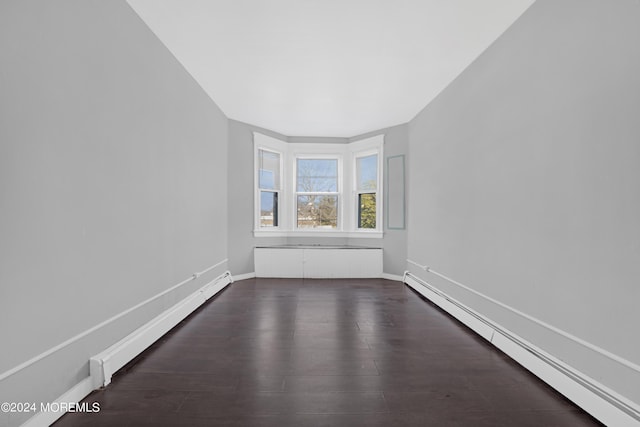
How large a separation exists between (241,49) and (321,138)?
2911mm

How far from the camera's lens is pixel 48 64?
59.7 inches

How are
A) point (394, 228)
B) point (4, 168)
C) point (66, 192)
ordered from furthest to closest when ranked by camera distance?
point (394, 228)
point (66, 192)
point (4, 168)

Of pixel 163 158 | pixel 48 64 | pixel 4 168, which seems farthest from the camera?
pixel 163 158

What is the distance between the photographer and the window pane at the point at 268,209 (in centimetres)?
526

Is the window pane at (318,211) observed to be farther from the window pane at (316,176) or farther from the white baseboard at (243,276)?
the white baseboard at (243,276)

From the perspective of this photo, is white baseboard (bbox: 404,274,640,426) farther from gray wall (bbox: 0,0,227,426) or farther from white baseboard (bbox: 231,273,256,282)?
white baseboard (bbox: 231,273,256,282)

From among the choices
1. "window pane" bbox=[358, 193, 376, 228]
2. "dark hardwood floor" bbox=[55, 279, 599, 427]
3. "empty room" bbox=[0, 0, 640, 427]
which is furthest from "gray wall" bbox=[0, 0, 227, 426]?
"window pane" bbox=[358, 193, 376, 228]

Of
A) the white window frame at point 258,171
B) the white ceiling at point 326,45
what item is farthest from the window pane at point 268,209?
the white ceiling at point 326,45

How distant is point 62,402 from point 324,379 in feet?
4.76

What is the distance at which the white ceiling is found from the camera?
2.21 metres

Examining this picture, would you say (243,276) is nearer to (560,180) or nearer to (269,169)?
(269,169)

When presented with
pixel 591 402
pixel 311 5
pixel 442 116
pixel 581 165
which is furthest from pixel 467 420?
pixel 442 116

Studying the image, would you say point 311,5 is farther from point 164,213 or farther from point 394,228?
point 394,228

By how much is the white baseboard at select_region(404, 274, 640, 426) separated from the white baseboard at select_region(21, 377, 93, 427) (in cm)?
283
